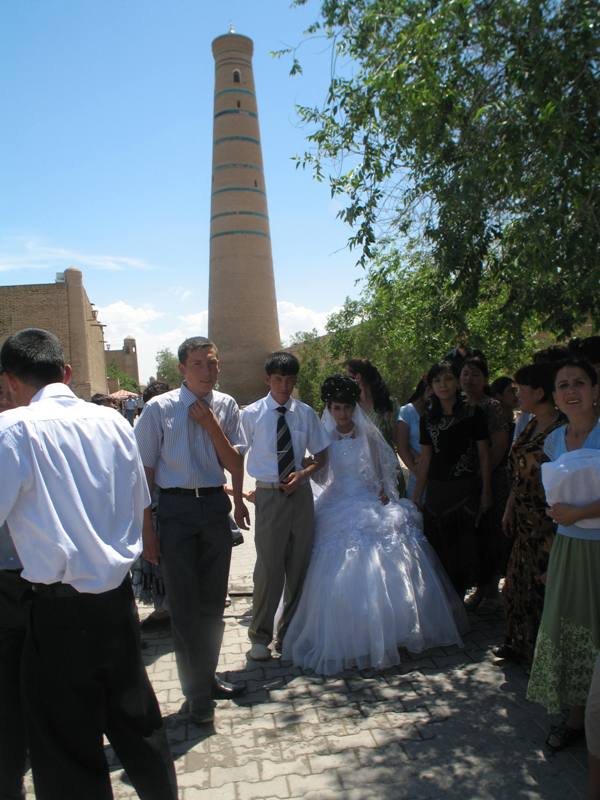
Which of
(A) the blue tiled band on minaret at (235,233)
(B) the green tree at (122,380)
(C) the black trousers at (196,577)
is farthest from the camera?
(B) the green tree at (122,380)

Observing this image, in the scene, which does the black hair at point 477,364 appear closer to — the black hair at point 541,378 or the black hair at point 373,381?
the black hair at point 373,381

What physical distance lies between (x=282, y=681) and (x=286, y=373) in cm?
201

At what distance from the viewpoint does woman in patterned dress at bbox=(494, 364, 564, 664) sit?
3834mm

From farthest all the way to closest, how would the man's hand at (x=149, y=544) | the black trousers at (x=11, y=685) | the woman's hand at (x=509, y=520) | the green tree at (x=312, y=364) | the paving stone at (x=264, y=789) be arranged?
the green tree at (x=312, y=364), the woman's hand at (x=509, y=520), the man's hand at (x=149, y=544), the paving stone at (x=264, y=789), the black trousers at (x=11, y=685)

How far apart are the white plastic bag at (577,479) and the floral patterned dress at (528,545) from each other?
2.22ft

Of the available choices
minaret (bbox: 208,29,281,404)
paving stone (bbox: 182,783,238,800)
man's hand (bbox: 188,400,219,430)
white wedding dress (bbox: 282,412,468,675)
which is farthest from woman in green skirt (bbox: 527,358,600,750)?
minaret (bbox: 208,29,281,404)

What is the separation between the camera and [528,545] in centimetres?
394

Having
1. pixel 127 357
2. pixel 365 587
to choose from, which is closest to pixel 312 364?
pixel 365 587

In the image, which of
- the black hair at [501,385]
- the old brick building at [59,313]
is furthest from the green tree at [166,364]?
the black hair at [501,385]

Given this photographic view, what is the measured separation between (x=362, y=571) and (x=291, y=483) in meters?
0.75

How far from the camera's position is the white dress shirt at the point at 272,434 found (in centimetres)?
457

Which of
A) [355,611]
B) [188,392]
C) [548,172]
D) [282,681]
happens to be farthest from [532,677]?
[548,172]

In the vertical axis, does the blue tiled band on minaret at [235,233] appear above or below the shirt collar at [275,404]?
above

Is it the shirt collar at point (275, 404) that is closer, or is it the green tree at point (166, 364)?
the shirt collar at point (275, 404)
